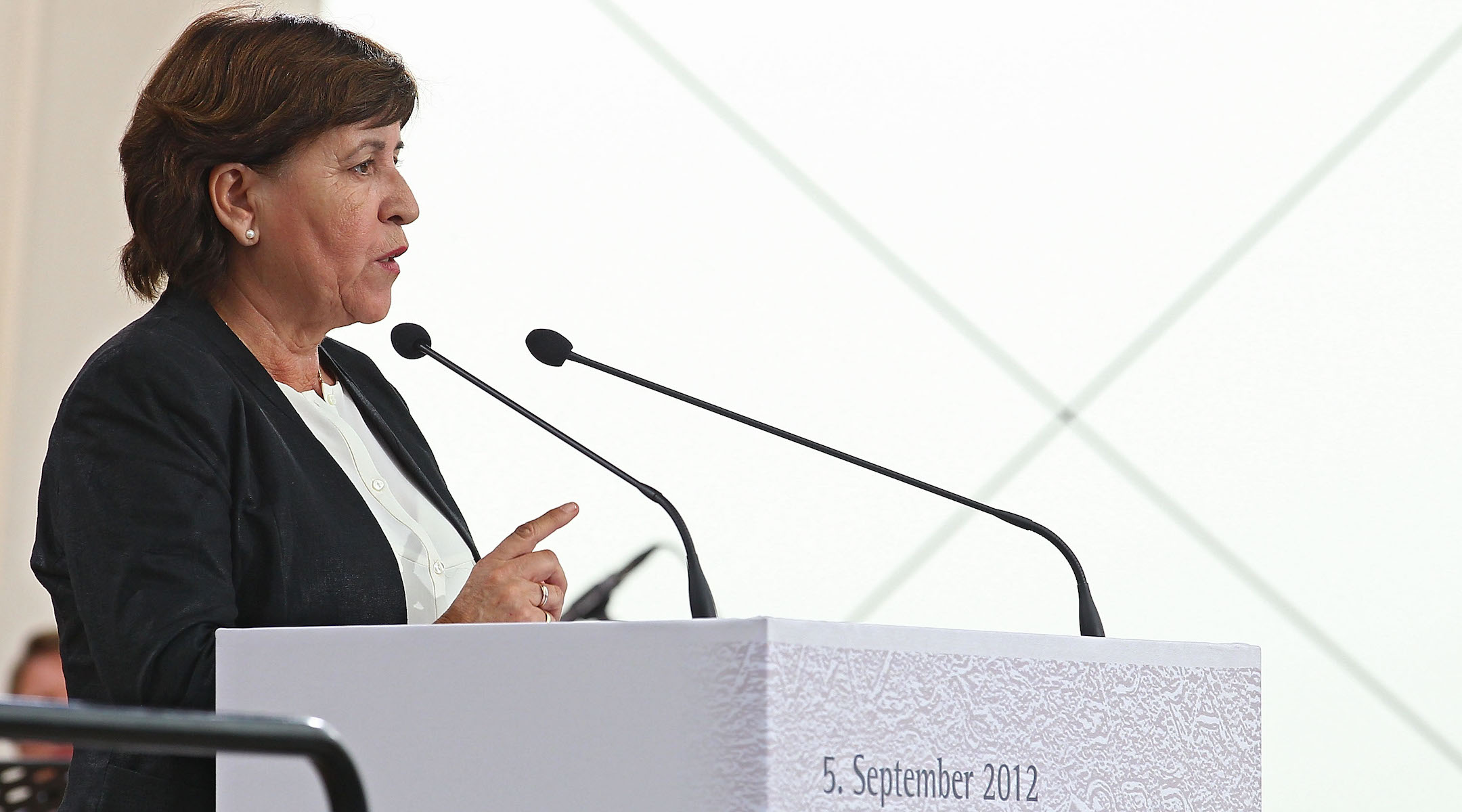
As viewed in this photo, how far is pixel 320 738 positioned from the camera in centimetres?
56

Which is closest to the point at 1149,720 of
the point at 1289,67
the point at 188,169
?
the point at 188,169

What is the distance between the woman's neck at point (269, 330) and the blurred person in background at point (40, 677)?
6.01 ft

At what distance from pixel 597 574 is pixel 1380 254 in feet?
5.40

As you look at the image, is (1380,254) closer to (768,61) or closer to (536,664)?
(768,61)

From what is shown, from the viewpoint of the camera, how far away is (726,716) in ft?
2.60

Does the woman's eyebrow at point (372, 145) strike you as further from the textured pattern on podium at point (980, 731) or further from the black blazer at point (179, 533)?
the textured pattern on podium at point (980, 731)

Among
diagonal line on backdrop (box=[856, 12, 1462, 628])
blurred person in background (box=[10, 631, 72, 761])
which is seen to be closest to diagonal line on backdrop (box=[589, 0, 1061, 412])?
diagonal line on backdrop (box=[856, 12, 1462, 628])

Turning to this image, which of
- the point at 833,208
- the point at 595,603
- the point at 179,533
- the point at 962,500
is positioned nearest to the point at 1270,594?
the point at 833,208

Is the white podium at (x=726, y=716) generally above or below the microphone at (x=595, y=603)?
below

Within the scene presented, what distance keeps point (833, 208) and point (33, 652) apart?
5.85 ft

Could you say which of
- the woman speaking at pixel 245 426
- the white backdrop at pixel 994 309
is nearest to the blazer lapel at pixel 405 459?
the woman speaking at pixel 245 426

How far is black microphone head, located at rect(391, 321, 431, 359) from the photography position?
4.34ft

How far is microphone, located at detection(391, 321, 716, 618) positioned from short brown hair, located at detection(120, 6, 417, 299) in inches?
6.6

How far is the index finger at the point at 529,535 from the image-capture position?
42.1 inches
